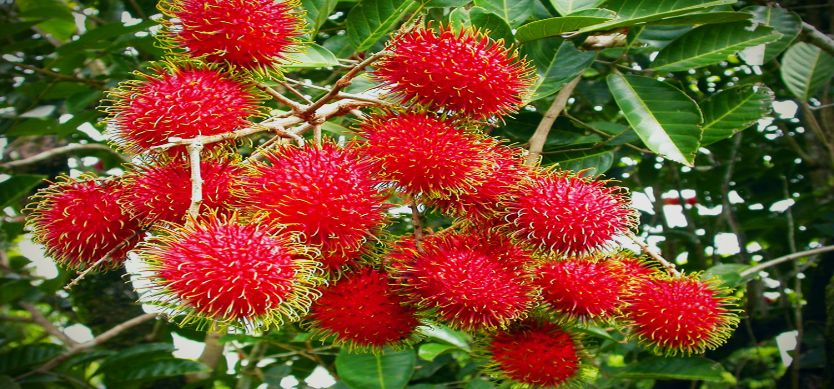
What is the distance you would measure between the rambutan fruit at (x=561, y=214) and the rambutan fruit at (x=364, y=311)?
0.21 m

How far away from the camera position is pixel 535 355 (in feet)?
4.35

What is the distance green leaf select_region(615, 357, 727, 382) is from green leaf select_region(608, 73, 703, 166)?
0.84 m

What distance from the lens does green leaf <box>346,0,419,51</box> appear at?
142 cm

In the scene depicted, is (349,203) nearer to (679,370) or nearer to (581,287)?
(581,287)

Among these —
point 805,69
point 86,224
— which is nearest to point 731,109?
point 805,69

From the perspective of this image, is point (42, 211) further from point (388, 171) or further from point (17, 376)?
point (17, 376)

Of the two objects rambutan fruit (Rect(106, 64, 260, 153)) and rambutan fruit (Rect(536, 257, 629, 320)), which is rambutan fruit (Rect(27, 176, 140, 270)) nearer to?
rambutan fruit (Rect(106, 64, 260, 153))

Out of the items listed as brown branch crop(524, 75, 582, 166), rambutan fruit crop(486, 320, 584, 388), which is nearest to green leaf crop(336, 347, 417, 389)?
rambutan fruit crop(486, 320, 584, 388)

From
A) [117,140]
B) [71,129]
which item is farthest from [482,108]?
[71,129]

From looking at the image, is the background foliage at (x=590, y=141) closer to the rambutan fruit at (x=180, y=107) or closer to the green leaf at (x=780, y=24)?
the green leaf at (x=780, y=24)

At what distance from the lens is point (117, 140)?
3.83ft

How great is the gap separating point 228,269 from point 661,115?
2.70 feet

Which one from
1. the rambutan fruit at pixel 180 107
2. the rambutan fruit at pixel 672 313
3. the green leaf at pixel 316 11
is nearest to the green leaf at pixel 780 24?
the rambutan fruit at pixel 672 313

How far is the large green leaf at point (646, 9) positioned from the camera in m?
1.25
